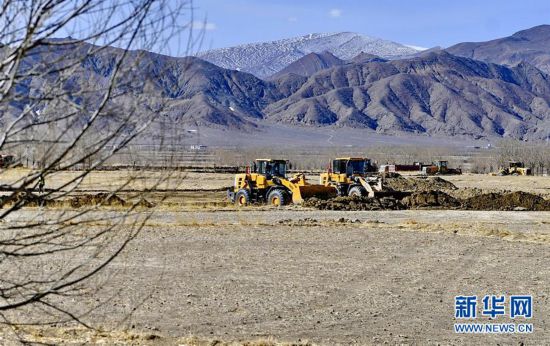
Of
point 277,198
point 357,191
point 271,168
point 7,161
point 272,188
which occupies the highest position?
point 7,161

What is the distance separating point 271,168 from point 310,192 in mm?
2650

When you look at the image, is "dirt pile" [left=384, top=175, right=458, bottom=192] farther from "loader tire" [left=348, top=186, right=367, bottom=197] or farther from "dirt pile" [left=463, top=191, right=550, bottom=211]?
"loader tire" [left=348, top=186, right=367, bottom=197]

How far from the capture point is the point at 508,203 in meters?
44.8

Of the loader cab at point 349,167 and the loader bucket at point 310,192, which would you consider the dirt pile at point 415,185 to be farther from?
the loader bucket at point 310,192

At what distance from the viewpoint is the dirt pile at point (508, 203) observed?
43562 millimetres

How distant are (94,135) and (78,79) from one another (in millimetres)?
530

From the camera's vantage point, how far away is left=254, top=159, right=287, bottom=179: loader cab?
137ft

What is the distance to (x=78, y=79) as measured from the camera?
6.12m

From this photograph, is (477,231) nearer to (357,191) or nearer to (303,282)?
(303,282)

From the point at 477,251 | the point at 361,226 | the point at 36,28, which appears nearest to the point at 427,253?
the point at 477,251

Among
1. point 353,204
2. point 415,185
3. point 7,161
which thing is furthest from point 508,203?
point 7,161

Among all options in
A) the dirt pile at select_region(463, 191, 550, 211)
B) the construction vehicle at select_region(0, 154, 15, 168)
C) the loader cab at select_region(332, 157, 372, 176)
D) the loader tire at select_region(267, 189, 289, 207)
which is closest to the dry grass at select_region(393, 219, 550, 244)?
the loader tire at select_region(267, 189, 289, 207)

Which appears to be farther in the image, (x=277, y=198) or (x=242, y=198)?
(x=242, y=198)

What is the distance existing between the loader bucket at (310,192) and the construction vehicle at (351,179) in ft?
5.11
